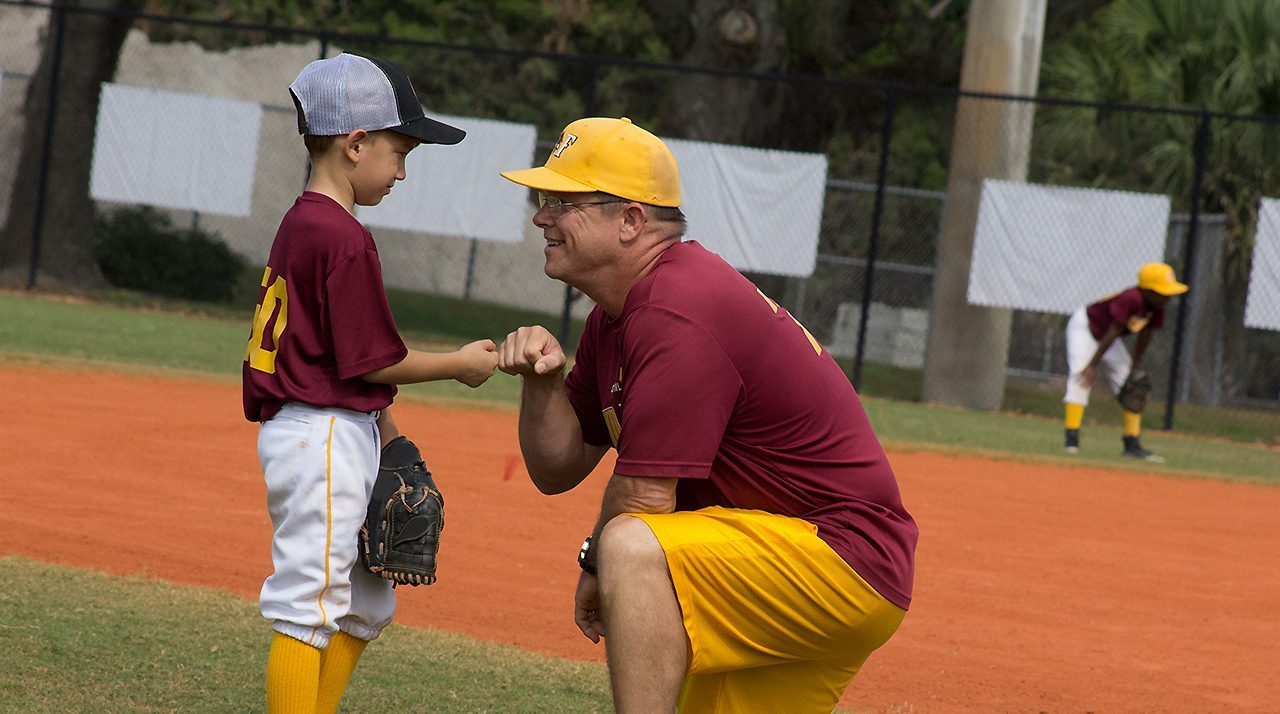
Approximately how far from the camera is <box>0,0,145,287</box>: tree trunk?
19.1 meters

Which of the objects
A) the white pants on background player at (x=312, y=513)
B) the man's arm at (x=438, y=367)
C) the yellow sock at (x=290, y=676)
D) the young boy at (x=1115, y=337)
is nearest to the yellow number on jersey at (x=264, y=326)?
the white pants on background player at (x=312, y=513)

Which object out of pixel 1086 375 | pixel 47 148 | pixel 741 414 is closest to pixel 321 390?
pixel 741 414

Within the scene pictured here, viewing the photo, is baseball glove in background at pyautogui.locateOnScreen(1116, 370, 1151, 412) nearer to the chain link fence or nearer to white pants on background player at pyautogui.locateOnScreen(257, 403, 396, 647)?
the chain link fence


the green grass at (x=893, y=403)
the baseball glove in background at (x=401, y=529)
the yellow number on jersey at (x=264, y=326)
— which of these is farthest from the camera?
the green grass at (x=893, y=403)

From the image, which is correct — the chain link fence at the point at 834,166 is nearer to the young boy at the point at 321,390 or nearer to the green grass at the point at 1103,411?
the green grass at the point at 1103,411

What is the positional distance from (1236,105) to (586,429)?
789 inches

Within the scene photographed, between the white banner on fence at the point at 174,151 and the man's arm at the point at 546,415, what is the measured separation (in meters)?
15.0

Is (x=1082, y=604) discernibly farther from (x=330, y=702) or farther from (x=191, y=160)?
(x=191, y=160)

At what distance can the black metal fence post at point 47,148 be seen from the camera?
18297 mm

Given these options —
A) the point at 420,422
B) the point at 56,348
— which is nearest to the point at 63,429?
the point at 420,422

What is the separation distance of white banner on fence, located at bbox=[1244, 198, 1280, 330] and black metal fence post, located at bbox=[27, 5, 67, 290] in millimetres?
13653

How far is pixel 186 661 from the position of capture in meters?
4.88

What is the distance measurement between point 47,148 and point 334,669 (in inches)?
641

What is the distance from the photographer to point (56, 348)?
43.3ft
